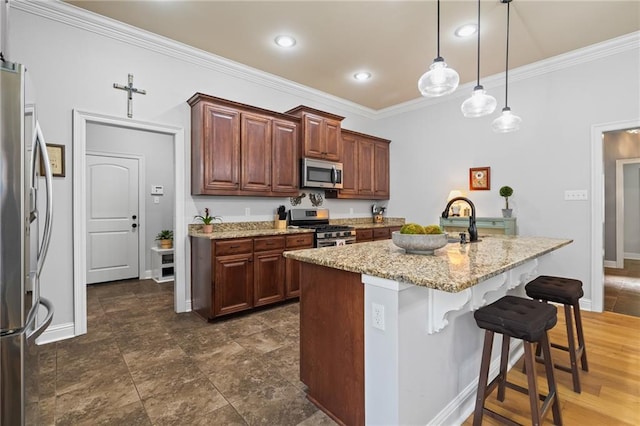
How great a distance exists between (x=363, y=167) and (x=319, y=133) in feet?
3.87

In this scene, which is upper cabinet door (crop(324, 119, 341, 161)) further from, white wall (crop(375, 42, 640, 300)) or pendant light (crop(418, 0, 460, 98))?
pendant light (crop(418, 0, 460, 98))

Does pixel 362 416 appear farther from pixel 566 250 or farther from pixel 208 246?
pixel 566 250

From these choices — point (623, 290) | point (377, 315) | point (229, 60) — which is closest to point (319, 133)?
point (229, 60)

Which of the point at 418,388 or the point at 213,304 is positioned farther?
the point at 213,304

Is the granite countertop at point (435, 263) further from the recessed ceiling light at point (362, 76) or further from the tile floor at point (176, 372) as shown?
A: the recessed ceiling light at point (362, 76)

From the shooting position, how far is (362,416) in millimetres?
1488

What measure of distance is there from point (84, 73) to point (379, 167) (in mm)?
4140

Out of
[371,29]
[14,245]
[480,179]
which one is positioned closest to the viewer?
[14,245]

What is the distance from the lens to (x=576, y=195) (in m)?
3.55

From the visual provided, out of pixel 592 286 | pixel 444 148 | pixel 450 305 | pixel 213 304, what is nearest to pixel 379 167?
pixel 444 148

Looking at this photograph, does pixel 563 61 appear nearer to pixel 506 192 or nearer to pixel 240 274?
pixel 506 192

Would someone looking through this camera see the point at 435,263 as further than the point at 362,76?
No

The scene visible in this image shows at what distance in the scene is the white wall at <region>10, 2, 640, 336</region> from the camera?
271cm

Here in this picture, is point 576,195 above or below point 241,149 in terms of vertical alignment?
below
